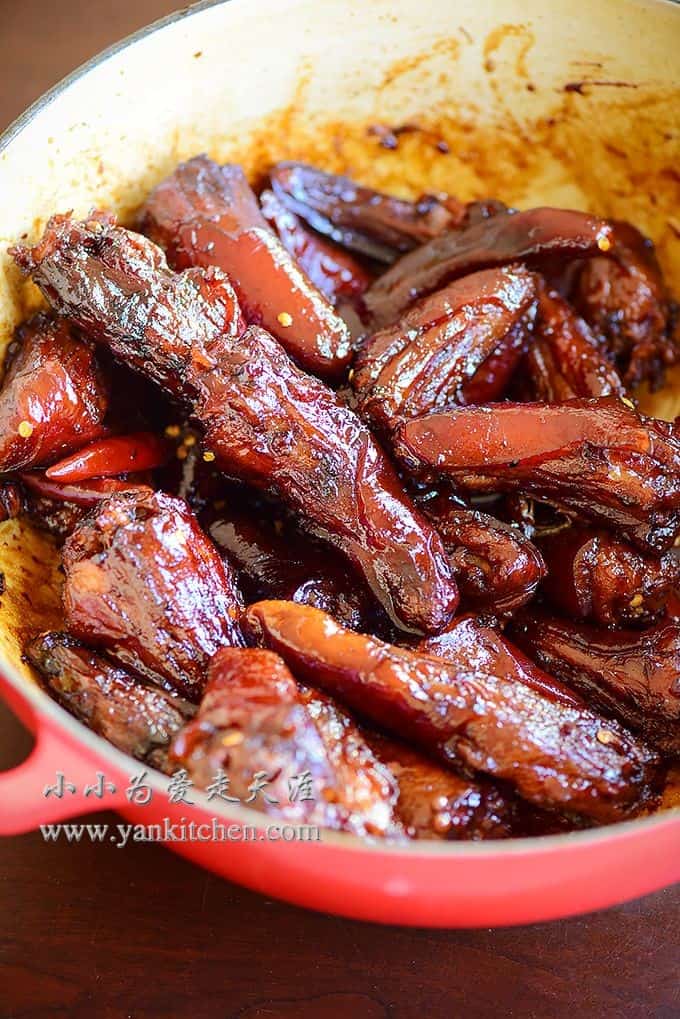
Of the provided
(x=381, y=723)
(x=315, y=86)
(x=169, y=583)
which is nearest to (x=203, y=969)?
(x=381, y=723)

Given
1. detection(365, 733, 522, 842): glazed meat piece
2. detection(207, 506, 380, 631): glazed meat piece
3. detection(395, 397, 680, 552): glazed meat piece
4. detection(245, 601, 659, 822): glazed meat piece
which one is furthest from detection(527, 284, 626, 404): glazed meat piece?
detection(365, 733, 522, 842): glazed meat piece

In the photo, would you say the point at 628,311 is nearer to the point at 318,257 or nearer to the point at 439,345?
the point at 439,345

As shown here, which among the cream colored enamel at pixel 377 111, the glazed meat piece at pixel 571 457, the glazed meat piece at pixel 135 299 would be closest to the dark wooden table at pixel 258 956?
the cream colored enamel at pixel 377 111

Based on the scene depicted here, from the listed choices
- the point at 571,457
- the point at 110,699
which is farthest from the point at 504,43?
the point at 110,699

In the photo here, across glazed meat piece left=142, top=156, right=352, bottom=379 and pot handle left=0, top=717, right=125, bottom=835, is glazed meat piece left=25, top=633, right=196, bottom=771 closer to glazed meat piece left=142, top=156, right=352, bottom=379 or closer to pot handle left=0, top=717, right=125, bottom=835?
pot handle left=0, top=717, right=125, bottom=835

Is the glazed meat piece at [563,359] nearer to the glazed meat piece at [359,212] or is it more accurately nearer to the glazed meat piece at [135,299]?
the glazed meat piece at [359,212]

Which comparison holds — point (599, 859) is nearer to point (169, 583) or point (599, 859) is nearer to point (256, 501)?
point (169, 583)
